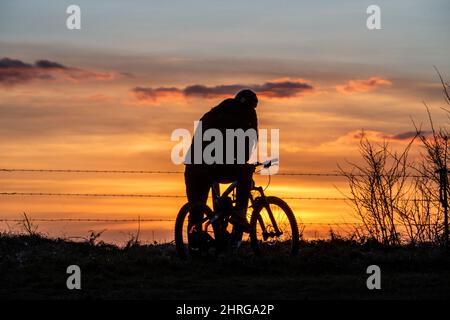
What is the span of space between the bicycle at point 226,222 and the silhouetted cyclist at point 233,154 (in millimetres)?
115

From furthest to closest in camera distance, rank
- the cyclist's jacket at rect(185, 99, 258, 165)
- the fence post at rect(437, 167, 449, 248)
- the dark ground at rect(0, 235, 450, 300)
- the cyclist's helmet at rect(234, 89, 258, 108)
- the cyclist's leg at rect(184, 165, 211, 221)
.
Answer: the fence post at rect(437, 167, 449, 248), the cyclist's leg at rect(184, 165, 211, 221), the cyclist's helmet at rect(234, 89, 258, 108), the cyclist's jacket at rect(185, 99, 258, 165), the dark ground at rect(0, 235, 450, 300)

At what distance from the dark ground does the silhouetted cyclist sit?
2.61 feet

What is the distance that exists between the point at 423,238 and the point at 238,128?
4615 millimetres

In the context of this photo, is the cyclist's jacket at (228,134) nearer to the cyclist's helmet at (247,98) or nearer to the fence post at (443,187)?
the cyclist's helmet at (247,98)

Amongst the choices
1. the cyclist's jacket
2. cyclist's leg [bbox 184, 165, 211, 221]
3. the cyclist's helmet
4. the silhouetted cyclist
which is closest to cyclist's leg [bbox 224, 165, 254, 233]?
the silhouetted cyclist

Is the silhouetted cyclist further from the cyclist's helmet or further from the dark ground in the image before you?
the dark ground

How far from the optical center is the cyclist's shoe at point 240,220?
14258 mm

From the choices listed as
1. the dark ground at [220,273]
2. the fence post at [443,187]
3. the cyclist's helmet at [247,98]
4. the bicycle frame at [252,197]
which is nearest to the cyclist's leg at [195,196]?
the bicycle frame at [252,197]

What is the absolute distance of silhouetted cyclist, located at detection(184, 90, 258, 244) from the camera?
14.3 metres

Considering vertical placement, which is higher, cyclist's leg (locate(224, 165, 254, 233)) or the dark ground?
cyclist's leg (locate(224, 165, 254, 233))

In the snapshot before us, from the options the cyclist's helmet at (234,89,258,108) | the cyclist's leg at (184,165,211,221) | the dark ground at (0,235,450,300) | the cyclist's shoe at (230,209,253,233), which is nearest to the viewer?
the dark ground at (0,235,450,300)

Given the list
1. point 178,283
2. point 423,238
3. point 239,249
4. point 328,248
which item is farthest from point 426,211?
point 178,283

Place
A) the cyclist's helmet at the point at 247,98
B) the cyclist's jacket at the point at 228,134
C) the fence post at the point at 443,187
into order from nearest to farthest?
A: 1. the cyclist's jacket at the point at 228,134
2. the cyclist's helmet at the point at 247,98
3. the fence post at the point at 443,187
